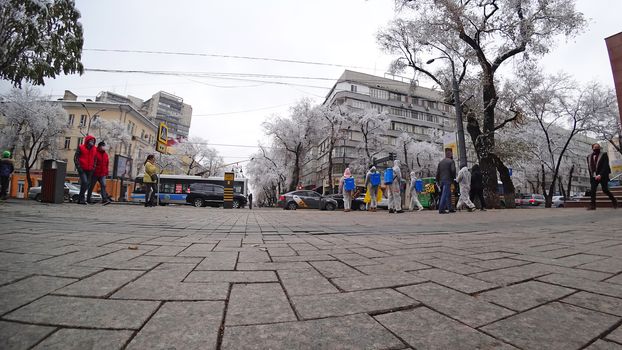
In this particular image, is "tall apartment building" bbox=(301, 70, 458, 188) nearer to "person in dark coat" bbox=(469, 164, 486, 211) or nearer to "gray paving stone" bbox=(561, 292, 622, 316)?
"person in dark coat" bbox=(469, 164, 486, 211)

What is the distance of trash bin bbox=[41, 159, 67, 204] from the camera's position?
9.13 m

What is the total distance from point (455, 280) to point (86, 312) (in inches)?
71.3

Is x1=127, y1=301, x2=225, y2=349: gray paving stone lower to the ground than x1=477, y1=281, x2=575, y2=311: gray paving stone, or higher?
lower

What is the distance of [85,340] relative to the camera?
821mm

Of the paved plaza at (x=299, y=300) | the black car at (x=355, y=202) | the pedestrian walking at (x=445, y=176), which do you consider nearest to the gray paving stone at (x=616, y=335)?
the paved plaza at (x=299, y=300)

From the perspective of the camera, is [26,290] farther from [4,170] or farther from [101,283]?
[4,170]

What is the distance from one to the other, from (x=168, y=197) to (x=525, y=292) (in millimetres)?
24540

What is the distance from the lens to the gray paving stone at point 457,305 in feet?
3.56

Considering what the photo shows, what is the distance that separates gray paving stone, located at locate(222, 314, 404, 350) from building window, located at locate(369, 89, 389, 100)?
174ft

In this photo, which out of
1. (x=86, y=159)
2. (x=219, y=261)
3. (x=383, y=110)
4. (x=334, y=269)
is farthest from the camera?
(x=383, y=110)

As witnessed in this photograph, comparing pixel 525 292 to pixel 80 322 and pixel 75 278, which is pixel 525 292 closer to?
pixel 80 322

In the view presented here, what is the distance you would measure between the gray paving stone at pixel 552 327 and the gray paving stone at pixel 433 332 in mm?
74

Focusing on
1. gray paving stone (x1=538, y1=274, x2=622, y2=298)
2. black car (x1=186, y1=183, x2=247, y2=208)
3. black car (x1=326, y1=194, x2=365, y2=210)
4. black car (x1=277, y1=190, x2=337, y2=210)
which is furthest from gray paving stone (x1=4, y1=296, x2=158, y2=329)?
black car (x1=326, y1=194, x2=365, y2=210)

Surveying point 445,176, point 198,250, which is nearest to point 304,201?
point 445,176
